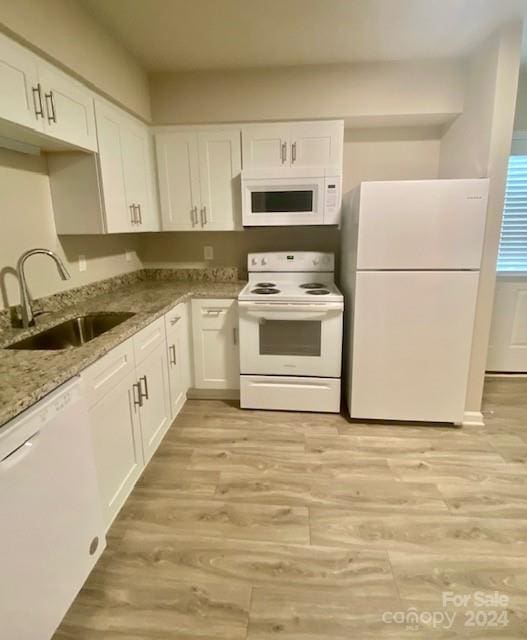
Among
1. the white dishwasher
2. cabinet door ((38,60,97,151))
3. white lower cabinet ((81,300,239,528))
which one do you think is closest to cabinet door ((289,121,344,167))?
white lower cabinet ((81,300,239,528))

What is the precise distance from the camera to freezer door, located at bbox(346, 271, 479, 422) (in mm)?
2264

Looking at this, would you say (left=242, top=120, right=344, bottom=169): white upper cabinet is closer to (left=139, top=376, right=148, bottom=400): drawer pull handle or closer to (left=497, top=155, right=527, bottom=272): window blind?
(left=497, top=155, right=527, bottom=272): window blind

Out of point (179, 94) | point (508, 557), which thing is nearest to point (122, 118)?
point (179, 94)

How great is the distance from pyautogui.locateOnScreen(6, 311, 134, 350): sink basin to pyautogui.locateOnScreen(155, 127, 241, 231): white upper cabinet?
115 centimetres

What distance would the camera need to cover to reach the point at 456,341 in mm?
2326

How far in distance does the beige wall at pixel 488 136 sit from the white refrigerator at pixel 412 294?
13 centimetres

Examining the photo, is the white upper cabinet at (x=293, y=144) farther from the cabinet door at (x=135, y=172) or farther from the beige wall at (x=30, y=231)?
the beige wall at (x=30, y=231)

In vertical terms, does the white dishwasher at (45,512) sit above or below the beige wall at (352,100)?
below

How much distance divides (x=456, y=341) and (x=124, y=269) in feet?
8.50

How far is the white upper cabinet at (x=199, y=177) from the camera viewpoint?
2719mm

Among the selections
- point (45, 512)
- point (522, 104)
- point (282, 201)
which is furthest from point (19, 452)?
point (522, 104)

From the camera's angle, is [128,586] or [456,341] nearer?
[128,586]

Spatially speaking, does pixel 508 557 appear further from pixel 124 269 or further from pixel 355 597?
pixel 124 269

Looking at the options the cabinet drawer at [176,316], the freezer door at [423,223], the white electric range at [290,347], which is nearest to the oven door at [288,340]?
the white electric range at [290,347]
